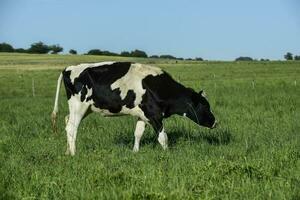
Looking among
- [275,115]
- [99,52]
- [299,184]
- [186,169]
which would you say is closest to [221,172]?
[186,169]

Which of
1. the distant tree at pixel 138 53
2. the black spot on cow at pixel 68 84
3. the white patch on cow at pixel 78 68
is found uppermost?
the white patch on cow at pixel 78 68

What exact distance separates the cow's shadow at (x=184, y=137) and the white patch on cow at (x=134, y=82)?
3.57 ft

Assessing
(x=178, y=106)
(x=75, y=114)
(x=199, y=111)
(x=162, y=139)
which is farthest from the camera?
(x=199, y=111)

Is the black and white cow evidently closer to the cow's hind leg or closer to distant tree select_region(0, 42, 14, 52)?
the cow's hind leg

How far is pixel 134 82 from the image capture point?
11.7 meters

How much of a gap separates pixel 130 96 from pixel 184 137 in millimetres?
1698

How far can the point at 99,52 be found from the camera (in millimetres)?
137125

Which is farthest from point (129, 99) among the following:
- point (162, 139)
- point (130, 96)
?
point (162, 139)

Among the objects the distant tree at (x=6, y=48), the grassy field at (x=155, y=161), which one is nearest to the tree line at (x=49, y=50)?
the distant tree at (x=6, y=48)

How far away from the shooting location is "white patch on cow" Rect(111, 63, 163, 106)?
11.6 meters

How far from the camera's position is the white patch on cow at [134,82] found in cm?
1163

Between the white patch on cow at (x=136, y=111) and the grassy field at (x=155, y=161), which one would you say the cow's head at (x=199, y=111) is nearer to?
the grassy field at (x=155, y=161)

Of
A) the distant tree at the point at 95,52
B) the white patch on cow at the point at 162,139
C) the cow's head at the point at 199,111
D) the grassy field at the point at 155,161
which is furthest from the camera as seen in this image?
the distant tree at the point at 95,52

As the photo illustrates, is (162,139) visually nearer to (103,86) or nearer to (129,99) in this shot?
(129,99)
